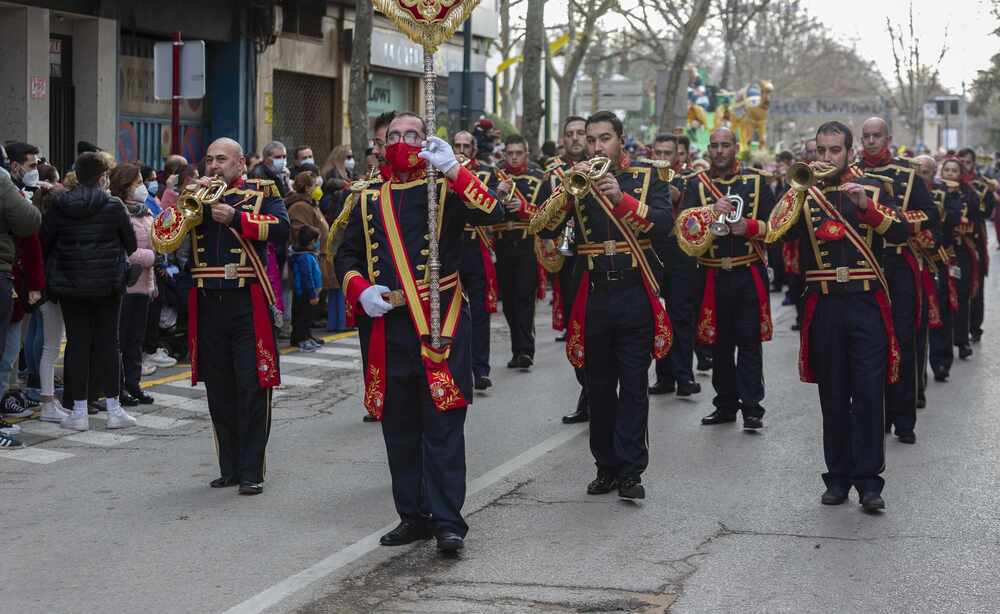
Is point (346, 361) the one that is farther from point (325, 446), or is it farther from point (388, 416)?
point (388, 416)

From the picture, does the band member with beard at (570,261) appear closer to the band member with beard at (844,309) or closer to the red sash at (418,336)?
the band member with beard at (844,309)

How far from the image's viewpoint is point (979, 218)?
14875 millimetres

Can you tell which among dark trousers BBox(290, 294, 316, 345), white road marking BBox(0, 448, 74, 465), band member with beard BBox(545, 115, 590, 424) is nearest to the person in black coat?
white road marking BBox(0, 448, 74, 465)

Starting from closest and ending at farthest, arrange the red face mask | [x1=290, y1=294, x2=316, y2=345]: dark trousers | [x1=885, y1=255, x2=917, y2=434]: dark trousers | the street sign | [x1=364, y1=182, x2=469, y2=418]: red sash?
[x1=364, y1=182, x2=469, y2=418]: red sash
the red face mask
[x1=885, y1=255, x2=917, y2=434]: dark trousers
[x1=290, y1=294, x2=316, y2=345]: dark trousers
the street sign

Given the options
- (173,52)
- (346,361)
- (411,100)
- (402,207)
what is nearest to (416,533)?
(402,207)

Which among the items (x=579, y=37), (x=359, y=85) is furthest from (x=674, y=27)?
(x=359, y=85)

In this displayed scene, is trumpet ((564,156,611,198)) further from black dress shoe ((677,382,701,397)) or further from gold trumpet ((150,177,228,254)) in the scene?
black dress shoe ((677,382,701,397))

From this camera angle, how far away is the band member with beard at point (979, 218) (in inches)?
585

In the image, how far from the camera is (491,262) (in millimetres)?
12836

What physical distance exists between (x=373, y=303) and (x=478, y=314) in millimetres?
5530

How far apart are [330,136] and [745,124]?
87.3 feet

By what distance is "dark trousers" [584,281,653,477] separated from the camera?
8.10 m

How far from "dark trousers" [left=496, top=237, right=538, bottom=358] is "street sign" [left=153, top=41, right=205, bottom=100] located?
466 centimetres

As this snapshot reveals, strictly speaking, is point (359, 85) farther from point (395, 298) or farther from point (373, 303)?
point (373, 303)
